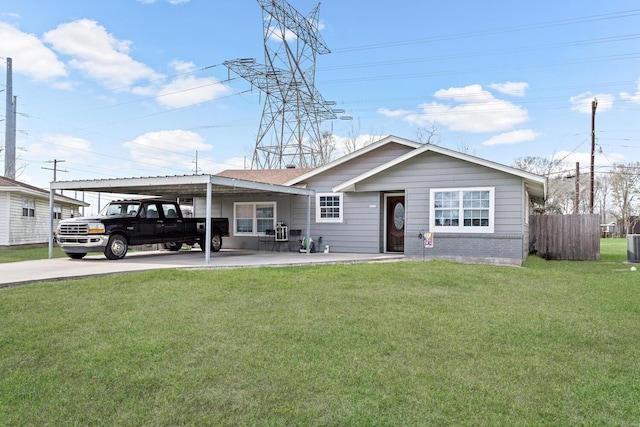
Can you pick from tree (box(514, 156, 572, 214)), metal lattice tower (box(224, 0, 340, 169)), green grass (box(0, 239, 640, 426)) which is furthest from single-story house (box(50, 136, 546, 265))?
tree (box(514, 156, 572, 214))

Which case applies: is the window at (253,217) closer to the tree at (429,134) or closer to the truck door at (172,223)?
the truck door at (172,223)

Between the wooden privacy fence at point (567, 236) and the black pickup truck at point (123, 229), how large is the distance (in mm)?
12782

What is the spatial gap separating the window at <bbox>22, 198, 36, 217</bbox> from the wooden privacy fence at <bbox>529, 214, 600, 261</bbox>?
22.0 metres

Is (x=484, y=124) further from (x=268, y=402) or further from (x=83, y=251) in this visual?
(x=268, y=402)

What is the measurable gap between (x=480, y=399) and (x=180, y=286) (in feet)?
18.2

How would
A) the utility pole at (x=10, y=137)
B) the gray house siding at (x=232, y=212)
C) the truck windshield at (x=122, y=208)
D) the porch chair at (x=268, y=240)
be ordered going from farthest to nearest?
the utility pole at (x=10, y=137) < the porch chair at (x=268, y=240) < the gray house siding at (x=232, y=212) < the truck windshield at (x=122, y=208)

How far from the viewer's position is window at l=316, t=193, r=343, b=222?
14.8 m

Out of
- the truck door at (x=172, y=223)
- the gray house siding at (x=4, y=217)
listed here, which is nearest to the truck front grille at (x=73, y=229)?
the truck door at (x=172, y=223)

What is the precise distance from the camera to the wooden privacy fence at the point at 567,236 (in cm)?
1551

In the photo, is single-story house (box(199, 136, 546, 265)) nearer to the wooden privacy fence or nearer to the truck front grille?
the wooden privacy fence

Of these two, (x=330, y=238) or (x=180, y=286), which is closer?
(x=180, y=286)

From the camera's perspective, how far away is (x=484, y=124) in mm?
34125

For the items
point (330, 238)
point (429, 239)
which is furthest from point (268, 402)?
point (330, 238)

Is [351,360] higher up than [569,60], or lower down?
lower down
